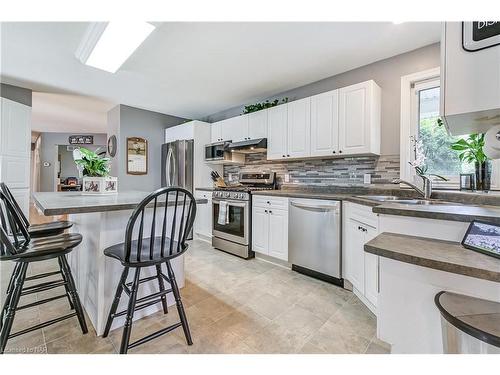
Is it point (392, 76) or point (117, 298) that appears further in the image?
point (392, 76)

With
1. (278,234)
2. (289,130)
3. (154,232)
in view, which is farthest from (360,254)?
(289,130)

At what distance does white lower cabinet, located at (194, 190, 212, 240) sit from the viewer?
146 inches

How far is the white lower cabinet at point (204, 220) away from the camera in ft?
12.2

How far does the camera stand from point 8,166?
3318 millimetres

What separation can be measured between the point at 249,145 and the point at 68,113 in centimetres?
433

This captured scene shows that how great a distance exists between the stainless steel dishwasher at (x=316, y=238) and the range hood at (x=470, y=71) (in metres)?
1.41

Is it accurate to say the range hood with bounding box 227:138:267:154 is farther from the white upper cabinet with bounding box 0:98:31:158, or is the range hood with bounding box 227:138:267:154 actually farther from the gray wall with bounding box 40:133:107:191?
the gray wall with bounding box 40:133:107:191

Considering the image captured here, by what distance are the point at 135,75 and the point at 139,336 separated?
9.58 ft

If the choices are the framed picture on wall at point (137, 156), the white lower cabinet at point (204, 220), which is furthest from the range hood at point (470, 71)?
the framed picture on wall at point (137, 156)

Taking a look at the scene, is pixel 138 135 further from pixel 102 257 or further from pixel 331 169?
pixel 331 169

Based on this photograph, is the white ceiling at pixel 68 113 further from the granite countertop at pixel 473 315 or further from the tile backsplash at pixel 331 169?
the granite countertop at pixel 473 315

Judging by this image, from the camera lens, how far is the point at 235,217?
3201 millimetres

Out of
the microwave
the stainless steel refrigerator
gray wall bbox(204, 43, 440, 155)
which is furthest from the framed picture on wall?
gray wall bbox(204, 43, 440, 155)
